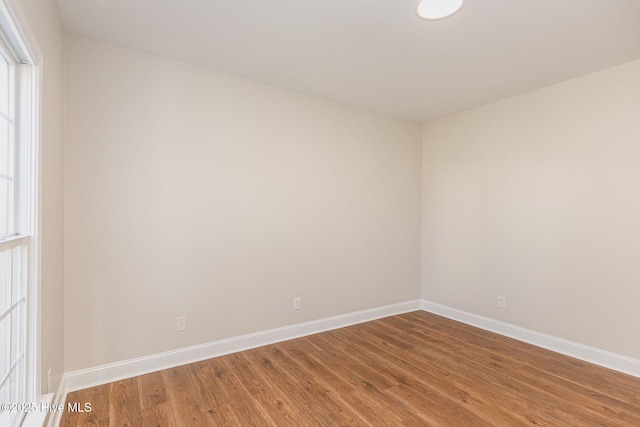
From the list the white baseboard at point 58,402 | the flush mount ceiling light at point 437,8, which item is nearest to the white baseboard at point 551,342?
the flush mount ceiling light at point 437,8

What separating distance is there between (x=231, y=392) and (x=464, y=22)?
3.03m

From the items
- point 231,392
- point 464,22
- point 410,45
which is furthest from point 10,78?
point 464,22

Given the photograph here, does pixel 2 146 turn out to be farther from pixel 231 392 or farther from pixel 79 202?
pixel 231 392

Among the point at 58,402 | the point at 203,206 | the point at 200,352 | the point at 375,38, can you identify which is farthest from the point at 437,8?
the point at 58,402

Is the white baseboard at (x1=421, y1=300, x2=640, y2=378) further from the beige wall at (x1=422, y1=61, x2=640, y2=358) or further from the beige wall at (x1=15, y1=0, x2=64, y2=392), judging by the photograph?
the beige wall at (x1=15, y1=0, x2=64, y2=392)

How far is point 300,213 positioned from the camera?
3.25 m

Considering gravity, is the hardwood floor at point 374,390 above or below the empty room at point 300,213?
below

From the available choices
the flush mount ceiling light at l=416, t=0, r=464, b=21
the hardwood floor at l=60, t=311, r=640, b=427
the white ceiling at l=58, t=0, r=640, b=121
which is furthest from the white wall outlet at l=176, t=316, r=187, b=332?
the flush mount ceiling light at l=416, t=0, r=464, b=21

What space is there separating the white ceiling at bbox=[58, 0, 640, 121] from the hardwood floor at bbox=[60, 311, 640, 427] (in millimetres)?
2572

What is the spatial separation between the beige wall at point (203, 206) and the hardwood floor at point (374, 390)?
15.9 inches

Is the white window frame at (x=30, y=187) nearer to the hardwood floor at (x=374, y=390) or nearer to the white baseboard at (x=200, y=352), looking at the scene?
the hardwood floor at (x=374, y=390)

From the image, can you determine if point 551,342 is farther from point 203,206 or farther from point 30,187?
point 30,187

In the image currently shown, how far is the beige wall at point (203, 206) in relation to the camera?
7.46 feet

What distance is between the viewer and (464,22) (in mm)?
2043
